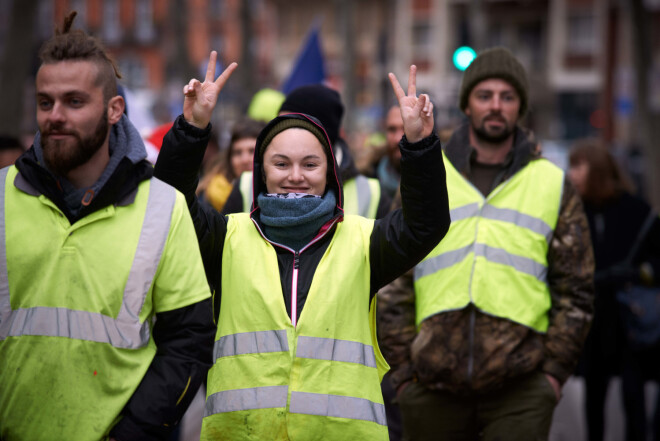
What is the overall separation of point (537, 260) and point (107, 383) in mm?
2276

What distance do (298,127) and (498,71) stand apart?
161 centimetres

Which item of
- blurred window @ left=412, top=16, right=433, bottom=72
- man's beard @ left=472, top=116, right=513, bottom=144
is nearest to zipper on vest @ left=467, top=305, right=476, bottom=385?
man's beard @ left=472, top=116, right=513, bottom=144

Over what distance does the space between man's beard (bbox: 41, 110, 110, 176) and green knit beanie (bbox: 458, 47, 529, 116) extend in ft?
7.85

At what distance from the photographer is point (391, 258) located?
336cm

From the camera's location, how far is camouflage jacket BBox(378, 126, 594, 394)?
423cm

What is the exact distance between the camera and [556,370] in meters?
4.31

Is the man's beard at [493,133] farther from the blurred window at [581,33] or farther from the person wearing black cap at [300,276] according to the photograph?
the blurred window at [581,33]

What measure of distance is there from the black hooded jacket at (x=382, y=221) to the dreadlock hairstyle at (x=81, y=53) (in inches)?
11.2

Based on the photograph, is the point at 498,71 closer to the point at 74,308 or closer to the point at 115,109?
the point at 115,109

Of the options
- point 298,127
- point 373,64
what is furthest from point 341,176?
point 373,64

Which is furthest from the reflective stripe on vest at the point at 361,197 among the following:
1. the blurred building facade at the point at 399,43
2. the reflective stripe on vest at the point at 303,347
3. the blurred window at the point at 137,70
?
the blurred window at the point at 137,70

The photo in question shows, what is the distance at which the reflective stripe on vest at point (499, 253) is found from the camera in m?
4.29

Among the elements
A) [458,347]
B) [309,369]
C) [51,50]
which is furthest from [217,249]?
[458,347]

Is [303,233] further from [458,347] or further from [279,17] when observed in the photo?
[279,17]
